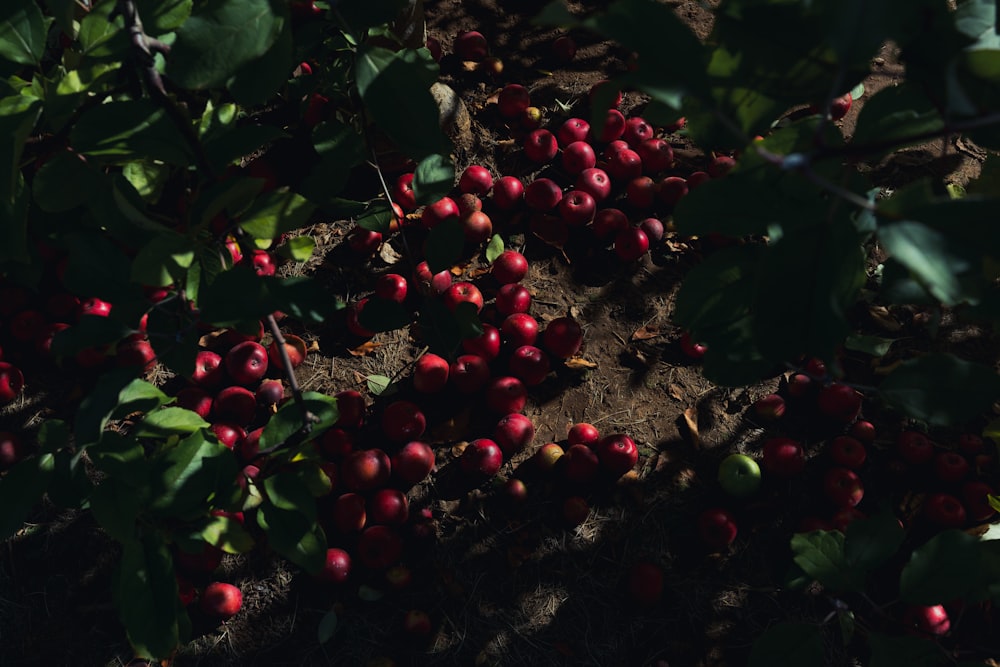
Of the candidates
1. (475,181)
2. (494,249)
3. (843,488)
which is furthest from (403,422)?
(843,488)

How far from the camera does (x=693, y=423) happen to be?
2.95 metres

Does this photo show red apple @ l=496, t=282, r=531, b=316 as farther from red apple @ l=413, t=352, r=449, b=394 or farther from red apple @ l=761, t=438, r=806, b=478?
red apple @ l=761, t=438, r=806, b=478

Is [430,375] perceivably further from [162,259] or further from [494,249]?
[162,259]

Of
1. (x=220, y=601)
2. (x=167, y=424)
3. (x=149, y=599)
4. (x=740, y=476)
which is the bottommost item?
(x=220, y=601)

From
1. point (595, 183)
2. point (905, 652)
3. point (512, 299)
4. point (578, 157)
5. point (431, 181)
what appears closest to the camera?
point (905, 652)

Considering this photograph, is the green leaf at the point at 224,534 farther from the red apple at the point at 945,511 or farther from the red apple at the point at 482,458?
the red apple at the point at 945,511

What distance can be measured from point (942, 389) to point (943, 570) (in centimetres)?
43

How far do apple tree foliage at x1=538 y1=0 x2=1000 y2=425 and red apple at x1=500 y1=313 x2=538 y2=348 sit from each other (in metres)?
1.49

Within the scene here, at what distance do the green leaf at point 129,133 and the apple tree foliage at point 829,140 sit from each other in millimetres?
908

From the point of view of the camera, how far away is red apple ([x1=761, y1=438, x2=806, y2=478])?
275cm

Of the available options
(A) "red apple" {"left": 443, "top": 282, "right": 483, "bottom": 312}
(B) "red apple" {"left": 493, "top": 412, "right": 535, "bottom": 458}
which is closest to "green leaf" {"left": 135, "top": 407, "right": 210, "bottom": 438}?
(B) "red apple" {"left": 493, "top": 412, "right": 535, "bottom": 458}

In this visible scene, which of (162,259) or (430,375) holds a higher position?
(162,259)

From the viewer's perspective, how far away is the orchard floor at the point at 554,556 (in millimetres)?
2514

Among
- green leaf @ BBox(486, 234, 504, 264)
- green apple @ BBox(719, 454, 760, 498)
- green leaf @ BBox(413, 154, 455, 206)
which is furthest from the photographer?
green leaf @ BBox(486, 234, 504, 264)
